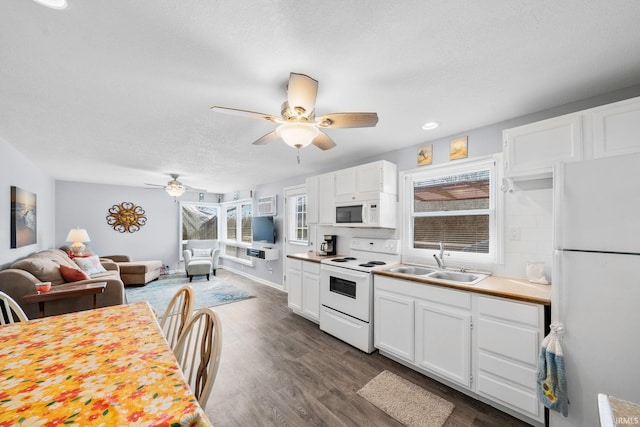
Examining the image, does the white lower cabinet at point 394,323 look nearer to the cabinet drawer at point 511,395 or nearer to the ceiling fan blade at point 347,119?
the cabinet drawer at point 511,395

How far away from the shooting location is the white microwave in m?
2.93

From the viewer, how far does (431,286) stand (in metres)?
2.16

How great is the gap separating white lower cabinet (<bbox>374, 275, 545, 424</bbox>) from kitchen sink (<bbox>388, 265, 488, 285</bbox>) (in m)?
0.25

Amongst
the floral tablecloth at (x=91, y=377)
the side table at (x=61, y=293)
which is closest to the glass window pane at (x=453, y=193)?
the floral tablecloth at (x=91, y=377)

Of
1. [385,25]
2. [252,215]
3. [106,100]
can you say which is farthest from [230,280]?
[385,25]

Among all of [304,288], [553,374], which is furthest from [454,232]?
[304,288]

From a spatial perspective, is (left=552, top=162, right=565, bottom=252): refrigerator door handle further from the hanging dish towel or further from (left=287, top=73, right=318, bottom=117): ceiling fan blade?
(left=287, top=73, right=318, bottom=117): ceiling fan blade

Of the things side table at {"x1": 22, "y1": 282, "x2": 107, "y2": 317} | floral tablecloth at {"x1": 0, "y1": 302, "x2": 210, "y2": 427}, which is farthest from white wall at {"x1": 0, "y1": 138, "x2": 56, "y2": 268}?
floral tablecloth at {"x1": 0, "y1": 302, "x2": 210, "y2": 427}

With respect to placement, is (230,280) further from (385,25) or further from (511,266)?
(385,25)

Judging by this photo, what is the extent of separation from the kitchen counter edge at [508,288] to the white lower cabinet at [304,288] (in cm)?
140

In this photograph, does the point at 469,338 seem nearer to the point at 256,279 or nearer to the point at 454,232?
the point at 454,232

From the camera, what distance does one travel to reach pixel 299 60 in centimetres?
145

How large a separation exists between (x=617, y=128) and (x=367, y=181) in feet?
6.58

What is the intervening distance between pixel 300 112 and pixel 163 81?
0.99 metres
